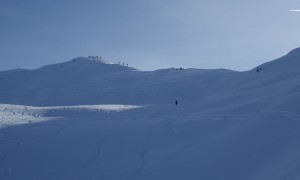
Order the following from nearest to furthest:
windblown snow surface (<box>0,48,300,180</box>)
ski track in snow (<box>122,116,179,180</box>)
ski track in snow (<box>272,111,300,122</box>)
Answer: windblown snow surface (<box>0,48,300,180</box>) < ski track in snow (<box>122,116,179,180</box>) < ski track in snow (<box>272,111,300,122</box>)

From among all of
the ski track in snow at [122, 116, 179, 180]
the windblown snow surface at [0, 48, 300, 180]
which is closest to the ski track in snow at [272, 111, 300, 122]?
the windblown snow surface at [0, 48, 300, 180]

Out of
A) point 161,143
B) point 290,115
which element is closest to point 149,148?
point 161,143

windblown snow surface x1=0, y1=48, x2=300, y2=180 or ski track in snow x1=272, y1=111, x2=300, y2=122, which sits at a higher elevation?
ski track in snow x1=272, y1=111, x2=300, y2=122

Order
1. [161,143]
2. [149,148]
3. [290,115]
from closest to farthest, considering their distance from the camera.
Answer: [290,115], [149,148], [161,143]

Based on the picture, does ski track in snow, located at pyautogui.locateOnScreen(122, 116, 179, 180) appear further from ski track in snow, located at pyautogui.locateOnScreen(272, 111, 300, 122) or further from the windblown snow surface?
ski track in snow, located at pyautogui.locateOnScreen(272, 111, 300, 122)

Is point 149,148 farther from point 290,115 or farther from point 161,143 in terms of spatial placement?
point 290,115

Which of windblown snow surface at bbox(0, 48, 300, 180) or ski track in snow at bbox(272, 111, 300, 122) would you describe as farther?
ski track in snow at bbox(272, 111, 300, 122)

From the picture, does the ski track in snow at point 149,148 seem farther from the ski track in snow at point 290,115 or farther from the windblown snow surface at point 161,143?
the ski track in snow at point 290,115

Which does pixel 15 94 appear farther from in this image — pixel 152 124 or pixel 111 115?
pixel 152 124

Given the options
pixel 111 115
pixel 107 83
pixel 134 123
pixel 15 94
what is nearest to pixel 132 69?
pixel 107 83

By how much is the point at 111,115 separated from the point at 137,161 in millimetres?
12845

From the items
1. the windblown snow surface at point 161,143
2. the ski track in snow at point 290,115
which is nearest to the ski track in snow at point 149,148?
the windblown snow surface at point 161,143

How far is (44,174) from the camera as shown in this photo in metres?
17.1

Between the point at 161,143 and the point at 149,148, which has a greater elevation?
the point at 161,143
